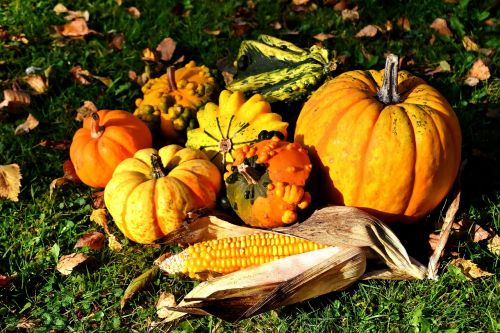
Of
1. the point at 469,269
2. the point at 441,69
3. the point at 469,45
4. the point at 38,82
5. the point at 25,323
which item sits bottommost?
the point at 25,323

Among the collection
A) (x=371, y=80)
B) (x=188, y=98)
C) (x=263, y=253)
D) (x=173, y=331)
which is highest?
(x=371, y=80)

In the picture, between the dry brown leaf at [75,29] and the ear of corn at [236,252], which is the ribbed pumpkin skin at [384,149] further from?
the dry brown leaf at [75,29]

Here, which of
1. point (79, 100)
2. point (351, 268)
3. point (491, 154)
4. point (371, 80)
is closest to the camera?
point (351, 268)

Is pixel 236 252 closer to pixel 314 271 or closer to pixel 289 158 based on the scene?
pixel 314 271

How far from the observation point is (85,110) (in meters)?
4.85

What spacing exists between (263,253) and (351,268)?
495mm

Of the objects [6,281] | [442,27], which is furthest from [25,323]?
[442,27]

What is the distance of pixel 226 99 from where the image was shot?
4.18m

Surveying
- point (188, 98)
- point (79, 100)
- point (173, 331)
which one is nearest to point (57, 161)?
point (79, 100)

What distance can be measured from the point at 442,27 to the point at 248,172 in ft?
9.66

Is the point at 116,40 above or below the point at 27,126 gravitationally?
above

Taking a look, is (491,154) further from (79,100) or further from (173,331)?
(79,100)

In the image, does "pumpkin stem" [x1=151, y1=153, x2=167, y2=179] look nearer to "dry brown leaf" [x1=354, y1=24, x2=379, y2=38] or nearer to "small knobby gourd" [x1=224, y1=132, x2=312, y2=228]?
"small knobby gourd" [x1=224, y1=132, x2=312, y2=228]

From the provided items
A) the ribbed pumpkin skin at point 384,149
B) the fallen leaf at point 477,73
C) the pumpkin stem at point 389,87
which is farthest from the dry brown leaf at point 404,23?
the pumpkin stem at point 389,87
